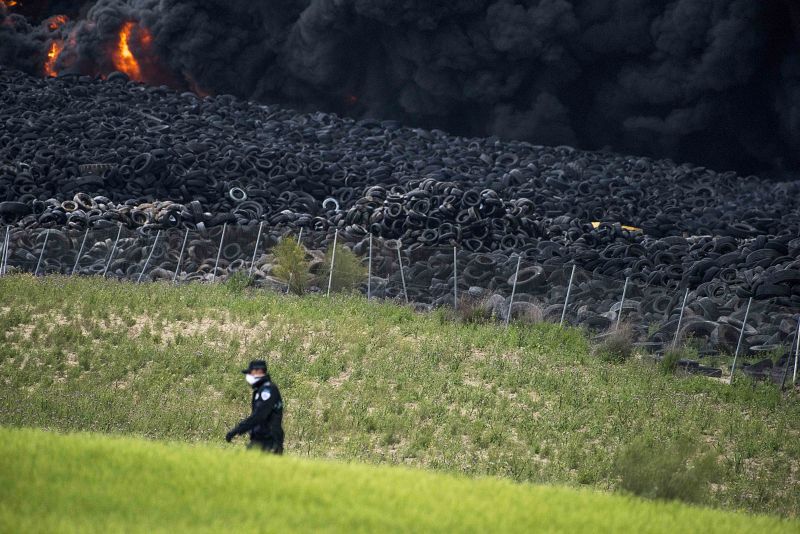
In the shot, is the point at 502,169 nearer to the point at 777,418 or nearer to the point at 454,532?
the point at 777,418

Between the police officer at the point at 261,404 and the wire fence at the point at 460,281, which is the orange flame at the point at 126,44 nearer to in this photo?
the wire fence at the point at 460,281

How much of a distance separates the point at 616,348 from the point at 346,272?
7445mm

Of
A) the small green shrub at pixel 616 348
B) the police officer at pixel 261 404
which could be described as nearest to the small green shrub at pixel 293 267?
the small green shrub at pixel 616 348

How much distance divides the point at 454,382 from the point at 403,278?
23.7 ft

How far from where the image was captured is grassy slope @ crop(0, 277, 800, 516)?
18.0 meters

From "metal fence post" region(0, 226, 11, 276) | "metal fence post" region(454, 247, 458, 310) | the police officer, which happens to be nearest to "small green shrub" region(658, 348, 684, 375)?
"metal fence post" region(454, 247, 458, 310)

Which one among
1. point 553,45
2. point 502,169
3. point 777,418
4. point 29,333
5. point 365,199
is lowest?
point 29,333

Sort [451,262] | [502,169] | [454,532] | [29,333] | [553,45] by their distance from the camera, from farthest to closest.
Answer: [553,45], [502,169], [451,262], [29,333], [454,532]

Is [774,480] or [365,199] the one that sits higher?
[365,199]

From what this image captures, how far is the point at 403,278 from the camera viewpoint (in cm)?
2842

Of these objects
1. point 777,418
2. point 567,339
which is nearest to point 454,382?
point 567,339

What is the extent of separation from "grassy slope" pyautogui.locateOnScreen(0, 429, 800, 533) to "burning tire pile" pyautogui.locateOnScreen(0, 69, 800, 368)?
44.4ft

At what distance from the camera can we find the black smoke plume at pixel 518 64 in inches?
2501

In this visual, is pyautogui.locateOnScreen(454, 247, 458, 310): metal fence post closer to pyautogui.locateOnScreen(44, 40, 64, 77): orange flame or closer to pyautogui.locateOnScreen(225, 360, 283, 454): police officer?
pyautogui.locateOnScreen(225, 360, 283, 454): police officer
